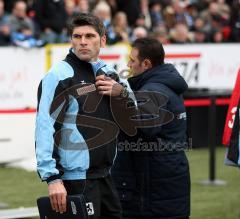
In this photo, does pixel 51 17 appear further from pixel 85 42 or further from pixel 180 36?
pixel 85 42

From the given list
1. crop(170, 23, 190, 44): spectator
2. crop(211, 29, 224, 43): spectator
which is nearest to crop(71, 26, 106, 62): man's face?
crop(170, 23, 190, 44): spectator

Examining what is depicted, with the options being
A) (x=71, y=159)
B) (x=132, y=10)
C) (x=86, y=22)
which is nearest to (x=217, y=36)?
(x=132, y=10)

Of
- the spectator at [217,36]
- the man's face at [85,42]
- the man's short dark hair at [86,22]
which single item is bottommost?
the spectator at [217,36]

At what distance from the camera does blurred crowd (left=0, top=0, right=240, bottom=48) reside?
14586 mm

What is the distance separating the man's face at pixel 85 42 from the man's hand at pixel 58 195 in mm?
851

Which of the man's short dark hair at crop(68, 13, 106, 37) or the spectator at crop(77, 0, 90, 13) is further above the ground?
the man's short dark hair at crop(68, 13, 106, 37)

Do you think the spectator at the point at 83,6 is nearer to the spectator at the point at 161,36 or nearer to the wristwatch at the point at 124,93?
the spectator at the point at 161,36

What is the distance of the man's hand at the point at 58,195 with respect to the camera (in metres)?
4.86

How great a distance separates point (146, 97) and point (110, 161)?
703 millimetres

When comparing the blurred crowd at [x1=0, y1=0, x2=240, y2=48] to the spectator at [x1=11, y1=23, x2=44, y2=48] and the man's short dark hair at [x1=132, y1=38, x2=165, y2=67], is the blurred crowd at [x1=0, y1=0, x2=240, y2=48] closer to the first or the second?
the spectator at [x1=11, y1=23, x2=44, y2=48]

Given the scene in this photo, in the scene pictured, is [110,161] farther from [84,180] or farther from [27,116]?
[27,116]

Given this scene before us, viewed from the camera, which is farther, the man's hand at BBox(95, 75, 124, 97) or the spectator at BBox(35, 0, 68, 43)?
the spectator at BBox(35, 0, 68, 43)

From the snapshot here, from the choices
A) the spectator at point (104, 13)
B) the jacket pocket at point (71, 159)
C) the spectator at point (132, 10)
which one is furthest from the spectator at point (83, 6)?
the jacket pocket at point (71, 159)

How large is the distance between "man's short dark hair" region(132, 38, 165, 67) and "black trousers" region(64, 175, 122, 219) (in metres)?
1.05
